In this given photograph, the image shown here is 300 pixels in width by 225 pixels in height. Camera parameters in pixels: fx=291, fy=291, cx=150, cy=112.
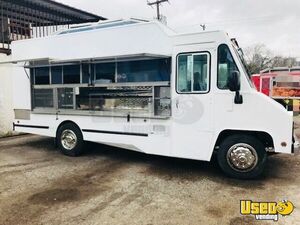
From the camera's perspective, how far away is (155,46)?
229 inches

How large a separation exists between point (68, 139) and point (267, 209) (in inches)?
186

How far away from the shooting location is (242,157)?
519 centimetres

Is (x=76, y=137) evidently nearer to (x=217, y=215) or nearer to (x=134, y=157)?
(x=134, y=157)

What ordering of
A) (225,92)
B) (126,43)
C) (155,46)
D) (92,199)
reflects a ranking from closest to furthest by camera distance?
(92,199) → (225,92) → (155,46) → (126,43)

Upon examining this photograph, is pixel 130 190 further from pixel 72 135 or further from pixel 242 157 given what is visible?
pixel 72 135

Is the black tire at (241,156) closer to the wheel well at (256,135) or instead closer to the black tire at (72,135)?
the wheel well at (256,135)

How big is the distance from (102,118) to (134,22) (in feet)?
7.29

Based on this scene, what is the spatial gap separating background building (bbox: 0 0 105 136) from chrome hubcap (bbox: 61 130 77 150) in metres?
2.18

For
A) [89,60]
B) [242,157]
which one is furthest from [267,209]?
[89,60]

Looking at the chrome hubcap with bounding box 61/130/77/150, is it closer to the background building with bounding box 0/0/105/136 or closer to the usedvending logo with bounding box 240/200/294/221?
the background building with bounding box 0/0/105/136

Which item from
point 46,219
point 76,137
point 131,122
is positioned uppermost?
point 131,122

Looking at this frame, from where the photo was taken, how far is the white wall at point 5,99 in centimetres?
981

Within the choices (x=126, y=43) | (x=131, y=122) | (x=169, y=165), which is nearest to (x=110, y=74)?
(x=126, y=43)

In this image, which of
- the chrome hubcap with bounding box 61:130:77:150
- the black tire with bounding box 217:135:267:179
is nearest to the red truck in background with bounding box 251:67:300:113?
the black tire with bounding box 217:135:267:179
